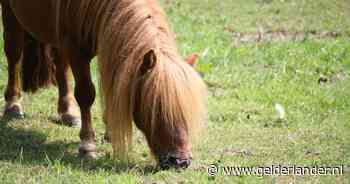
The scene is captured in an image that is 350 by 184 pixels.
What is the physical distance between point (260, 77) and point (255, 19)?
3459 millimetres

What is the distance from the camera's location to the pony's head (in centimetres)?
510

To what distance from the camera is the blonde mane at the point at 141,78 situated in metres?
5.12

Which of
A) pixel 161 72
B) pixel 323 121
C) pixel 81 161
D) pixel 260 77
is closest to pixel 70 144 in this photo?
pixel 81 161

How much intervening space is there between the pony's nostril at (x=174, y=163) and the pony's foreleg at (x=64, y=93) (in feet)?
7.08

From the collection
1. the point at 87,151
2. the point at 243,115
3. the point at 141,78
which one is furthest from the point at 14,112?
the point at 141,78

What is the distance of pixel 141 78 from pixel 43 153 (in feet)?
4.46

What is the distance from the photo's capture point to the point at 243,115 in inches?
291

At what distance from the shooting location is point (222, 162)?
5.84 m

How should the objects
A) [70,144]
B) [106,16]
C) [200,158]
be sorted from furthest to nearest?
[70,144] < [200,158] < [106,16]

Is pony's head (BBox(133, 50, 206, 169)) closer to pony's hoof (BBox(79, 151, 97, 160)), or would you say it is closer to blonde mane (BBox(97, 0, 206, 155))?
blonde mane (BBox(97, 0, 206, 155))

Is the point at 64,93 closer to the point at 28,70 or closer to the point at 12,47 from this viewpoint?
the point at 28,70

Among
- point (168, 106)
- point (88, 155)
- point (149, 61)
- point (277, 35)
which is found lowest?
point (88, 155)

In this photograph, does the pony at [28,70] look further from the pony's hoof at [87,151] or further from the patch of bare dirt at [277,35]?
the patch of bare dirt at [277,35]

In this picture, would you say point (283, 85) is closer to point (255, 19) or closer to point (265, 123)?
point (265, 123)
